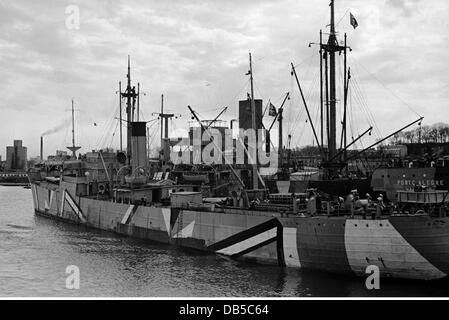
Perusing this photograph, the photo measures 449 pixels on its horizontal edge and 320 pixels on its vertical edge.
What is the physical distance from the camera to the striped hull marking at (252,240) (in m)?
26.3

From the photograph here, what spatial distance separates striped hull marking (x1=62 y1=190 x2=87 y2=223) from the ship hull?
1373cm

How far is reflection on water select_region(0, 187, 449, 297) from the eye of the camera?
22.2 metres

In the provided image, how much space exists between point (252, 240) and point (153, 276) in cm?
608

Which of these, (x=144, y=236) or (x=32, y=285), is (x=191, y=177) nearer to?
(x=144, y=236)

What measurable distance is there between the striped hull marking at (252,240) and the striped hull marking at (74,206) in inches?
855

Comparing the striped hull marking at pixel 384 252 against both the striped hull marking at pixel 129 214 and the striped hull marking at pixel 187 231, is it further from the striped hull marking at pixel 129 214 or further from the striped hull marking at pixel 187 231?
the striped hull marking at pixel 129 214

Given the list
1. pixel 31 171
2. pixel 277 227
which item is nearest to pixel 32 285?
pixel 277 227

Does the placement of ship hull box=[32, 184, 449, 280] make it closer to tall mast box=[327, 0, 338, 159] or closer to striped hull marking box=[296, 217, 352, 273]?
striped hull marking box=[296, 217, 352, 273]

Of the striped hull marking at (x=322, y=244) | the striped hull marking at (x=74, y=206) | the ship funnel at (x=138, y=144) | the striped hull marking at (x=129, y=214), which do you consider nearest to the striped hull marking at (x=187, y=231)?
the striped hull marking at (x=129, y=214)

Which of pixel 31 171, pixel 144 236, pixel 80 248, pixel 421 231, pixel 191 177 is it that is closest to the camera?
pixel 421 231

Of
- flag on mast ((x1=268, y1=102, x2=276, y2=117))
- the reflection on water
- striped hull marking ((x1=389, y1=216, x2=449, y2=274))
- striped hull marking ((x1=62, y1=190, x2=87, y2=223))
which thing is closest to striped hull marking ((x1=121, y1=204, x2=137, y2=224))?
the reflection on water

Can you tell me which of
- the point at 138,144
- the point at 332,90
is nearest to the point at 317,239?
the point at 332,90

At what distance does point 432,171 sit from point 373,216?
7.63m
